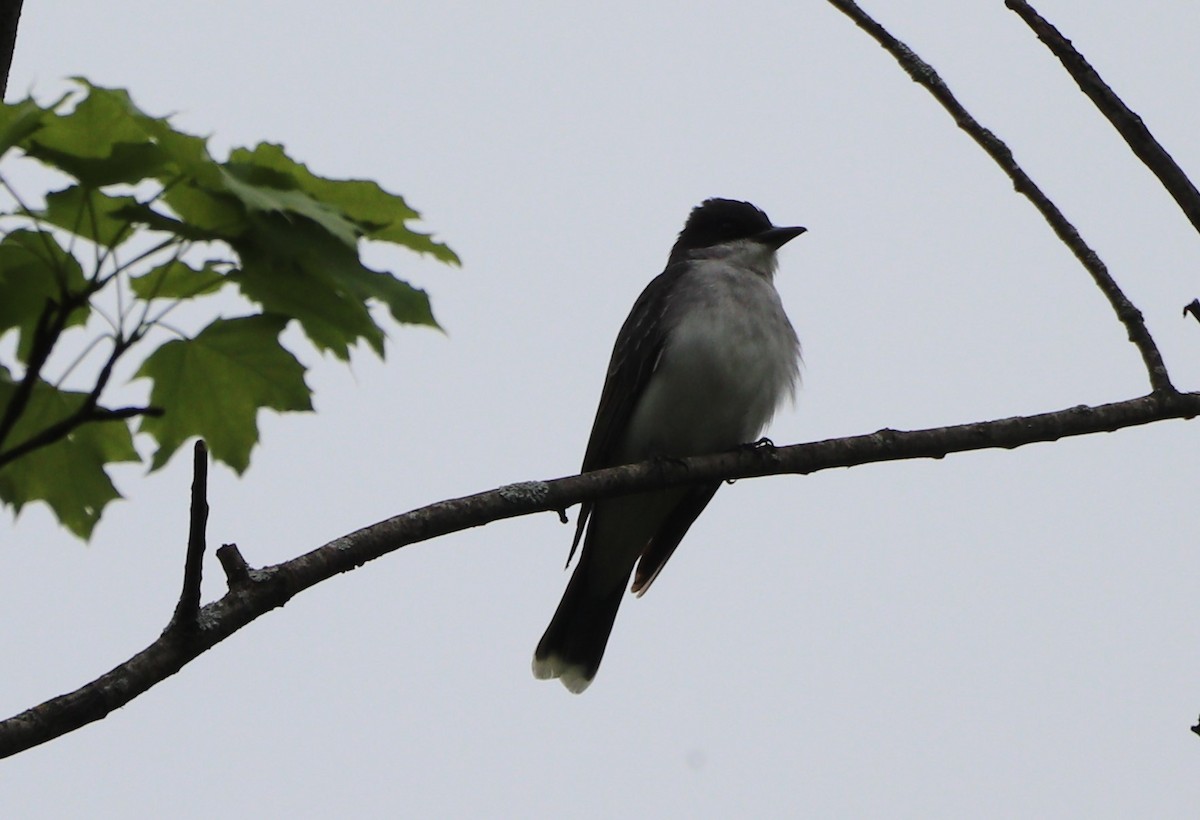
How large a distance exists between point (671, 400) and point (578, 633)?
58.8 inches

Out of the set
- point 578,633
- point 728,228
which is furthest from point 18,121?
point 728,228

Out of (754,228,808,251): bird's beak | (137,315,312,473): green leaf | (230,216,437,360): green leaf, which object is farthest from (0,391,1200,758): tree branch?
(754,228,808,251): bird's beak

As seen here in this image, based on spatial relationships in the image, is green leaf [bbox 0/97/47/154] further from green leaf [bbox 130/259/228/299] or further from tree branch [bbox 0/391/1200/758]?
tree branch [bbox 0/391/1200/758]

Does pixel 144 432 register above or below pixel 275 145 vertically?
below

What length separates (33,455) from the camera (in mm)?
3156

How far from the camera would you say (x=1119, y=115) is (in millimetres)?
3809

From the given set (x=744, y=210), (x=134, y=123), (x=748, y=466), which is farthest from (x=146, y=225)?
(x=744, y=210)

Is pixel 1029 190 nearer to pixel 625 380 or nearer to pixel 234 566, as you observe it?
pixel 234 566

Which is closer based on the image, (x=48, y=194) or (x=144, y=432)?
(x=48, y=194)

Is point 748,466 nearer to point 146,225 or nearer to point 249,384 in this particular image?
point 249,384

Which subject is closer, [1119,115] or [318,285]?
[318,285]

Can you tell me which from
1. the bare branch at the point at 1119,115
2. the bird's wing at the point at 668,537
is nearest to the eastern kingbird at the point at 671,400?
the bird's wing at the point at 668,537

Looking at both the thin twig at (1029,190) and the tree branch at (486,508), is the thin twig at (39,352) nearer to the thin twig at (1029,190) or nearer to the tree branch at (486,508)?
the tree branch at (486,508)

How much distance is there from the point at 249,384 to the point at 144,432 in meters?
0.40
